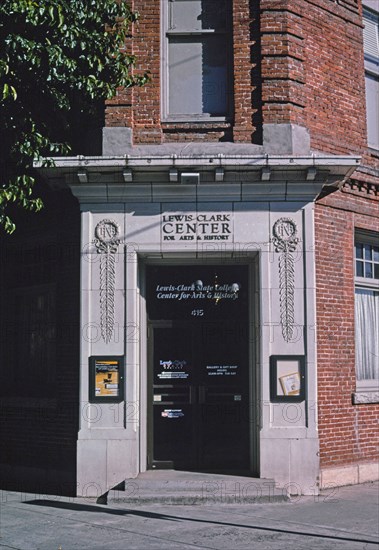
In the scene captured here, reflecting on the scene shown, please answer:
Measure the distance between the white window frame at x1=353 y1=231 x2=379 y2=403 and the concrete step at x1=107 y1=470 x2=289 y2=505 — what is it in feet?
8.64

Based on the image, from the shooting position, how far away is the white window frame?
13.0 metres

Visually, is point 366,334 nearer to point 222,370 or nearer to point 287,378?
point 287,378

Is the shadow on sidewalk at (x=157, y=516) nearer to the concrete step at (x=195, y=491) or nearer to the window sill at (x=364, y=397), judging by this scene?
the concrete step at (x=195, y=491)

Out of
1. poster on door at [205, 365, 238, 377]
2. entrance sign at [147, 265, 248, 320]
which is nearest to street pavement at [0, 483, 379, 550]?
poster on door at [205, 365, 238, 377]

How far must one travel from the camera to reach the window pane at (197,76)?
12688 millimetres

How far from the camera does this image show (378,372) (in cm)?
1393

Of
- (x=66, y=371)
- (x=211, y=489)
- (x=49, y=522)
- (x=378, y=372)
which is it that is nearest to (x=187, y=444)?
(x=211, y=489)

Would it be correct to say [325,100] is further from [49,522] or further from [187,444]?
[49,522]

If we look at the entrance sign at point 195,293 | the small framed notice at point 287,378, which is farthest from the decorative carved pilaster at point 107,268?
the small framed notice at point 287,378

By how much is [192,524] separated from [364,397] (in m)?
4.67

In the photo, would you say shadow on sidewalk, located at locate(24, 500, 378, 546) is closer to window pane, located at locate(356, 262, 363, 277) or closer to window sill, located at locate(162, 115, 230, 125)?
window pane, located at locate(356, 262, 363, 277)

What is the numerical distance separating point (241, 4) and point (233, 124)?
204cm

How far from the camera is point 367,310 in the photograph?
1389cm

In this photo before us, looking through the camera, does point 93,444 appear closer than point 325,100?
Yes
